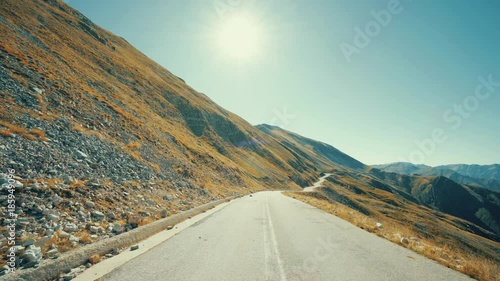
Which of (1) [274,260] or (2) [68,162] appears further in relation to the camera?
(2) [68,162]

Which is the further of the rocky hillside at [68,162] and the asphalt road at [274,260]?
the rocky hillside at [68,162]

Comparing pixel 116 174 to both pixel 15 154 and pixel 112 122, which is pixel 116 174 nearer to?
pixel 15 154

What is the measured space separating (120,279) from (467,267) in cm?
1041

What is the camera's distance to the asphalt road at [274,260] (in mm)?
6121

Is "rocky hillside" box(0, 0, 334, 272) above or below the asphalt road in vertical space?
above

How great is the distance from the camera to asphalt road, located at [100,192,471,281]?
6.12m

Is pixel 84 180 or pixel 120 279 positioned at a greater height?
pixel 84 180

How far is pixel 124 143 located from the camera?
19.9 metres

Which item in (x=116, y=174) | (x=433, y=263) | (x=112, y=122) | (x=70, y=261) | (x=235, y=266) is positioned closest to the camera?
(x=70, y=261)

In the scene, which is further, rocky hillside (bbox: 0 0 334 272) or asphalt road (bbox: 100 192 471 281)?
rocky hillside (bbox: 0 0 334 272)

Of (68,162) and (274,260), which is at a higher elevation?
(68,162)

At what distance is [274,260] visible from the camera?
742 centimetres

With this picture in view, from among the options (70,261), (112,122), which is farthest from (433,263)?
(112,122)

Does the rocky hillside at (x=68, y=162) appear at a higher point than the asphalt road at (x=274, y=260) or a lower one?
higher
